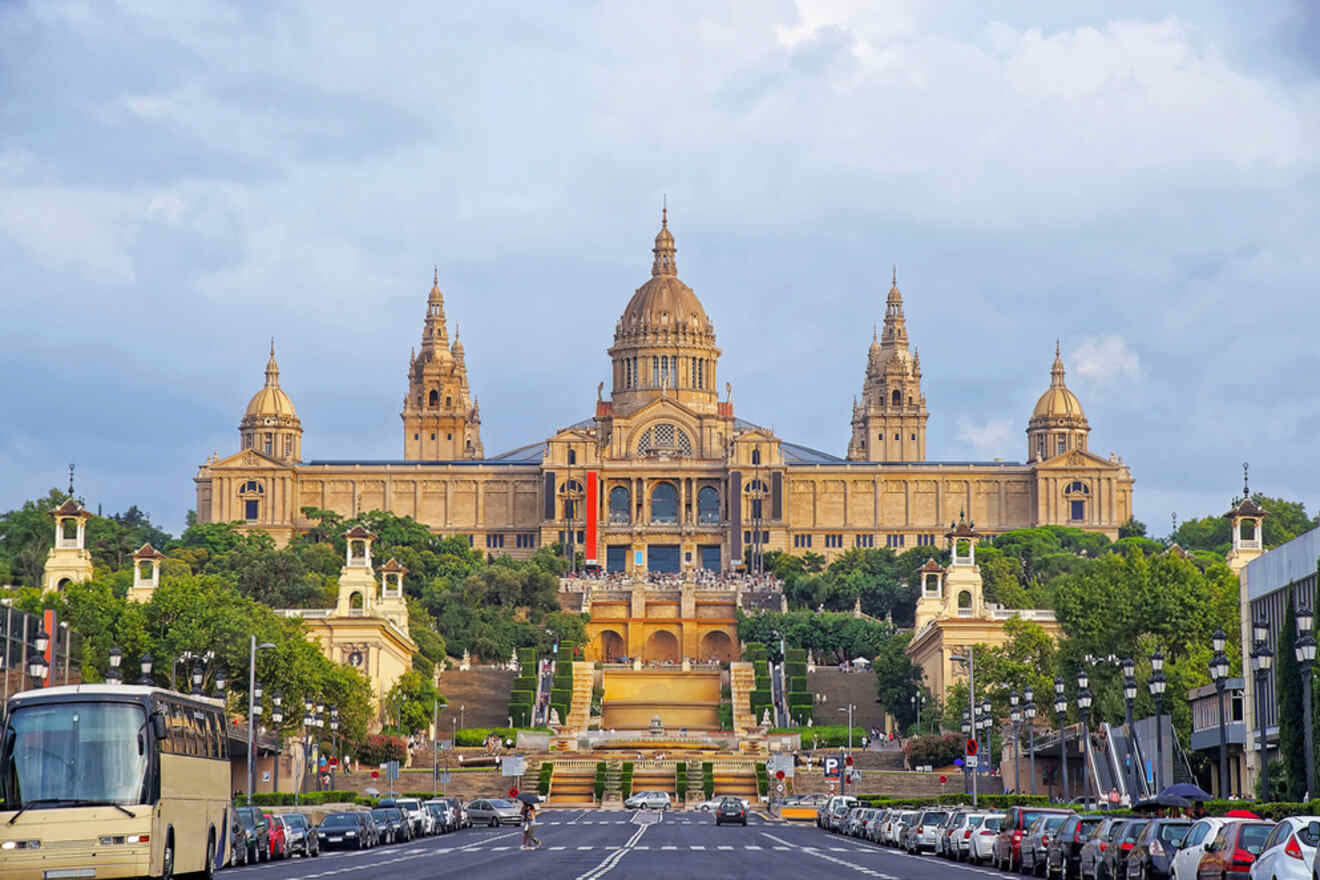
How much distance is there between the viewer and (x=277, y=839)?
5322 centimetres

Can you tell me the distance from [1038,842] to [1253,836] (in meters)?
13.7

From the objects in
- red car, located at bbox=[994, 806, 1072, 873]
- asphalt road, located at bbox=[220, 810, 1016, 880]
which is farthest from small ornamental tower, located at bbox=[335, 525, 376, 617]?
red car, located at bbox=[994, 806, 1072, 873]

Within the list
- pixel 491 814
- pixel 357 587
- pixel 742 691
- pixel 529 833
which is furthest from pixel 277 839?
pixel 742 691

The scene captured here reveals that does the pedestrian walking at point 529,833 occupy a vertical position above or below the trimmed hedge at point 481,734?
below

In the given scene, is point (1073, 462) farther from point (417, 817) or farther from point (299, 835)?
point (299, 835)

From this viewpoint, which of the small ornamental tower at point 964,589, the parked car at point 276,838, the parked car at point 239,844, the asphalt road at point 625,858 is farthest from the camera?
the small ornamental tower at point 964,589

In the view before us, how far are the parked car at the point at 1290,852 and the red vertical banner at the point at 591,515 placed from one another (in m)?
162

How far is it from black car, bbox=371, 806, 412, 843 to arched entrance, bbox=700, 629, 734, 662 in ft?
334

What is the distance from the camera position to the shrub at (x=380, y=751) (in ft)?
344

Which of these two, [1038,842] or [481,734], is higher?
[481,734]

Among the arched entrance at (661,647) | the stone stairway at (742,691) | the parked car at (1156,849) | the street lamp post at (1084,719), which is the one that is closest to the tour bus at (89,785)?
the parked car at (1156,849)

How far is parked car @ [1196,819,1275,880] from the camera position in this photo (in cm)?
3089

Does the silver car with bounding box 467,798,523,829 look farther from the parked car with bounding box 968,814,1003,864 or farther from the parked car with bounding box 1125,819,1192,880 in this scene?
the parked car with bounding box 1125,819,1192,880

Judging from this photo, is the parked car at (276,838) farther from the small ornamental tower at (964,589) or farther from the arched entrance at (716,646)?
the arched entrance at (716,646)
